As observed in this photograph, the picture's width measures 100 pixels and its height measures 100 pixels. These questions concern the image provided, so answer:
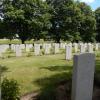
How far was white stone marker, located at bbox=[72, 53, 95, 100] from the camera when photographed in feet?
21.3

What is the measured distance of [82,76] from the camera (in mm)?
6641

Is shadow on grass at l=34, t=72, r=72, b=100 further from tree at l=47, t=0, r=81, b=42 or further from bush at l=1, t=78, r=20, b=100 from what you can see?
tree at l=47, t=0, r=81, b=42

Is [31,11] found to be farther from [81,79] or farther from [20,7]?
[81,79]

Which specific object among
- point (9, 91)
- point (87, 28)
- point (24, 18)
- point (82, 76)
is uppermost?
point (24, 18)

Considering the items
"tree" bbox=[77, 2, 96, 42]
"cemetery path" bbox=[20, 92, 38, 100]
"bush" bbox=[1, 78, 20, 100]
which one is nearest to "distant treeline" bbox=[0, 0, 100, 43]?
"tree" bbox=[77, 2, 96, 42]

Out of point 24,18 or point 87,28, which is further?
point 87,28

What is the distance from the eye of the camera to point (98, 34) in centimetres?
5847

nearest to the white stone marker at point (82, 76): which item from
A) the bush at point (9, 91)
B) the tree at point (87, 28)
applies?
the bush at point (9, 91)

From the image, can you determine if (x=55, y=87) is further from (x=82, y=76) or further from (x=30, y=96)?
(x=82, y=76)

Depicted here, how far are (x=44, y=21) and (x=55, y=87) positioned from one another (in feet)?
104

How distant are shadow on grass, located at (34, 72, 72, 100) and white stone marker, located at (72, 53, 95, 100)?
2.91 feet

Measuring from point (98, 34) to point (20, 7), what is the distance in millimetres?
24294

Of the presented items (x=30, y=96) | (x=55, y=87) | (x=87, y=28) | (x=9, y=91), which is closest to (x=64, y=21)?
(x=87, y=28)

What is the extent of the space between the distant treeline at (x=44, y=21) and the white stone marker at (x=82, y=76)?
103 feet
